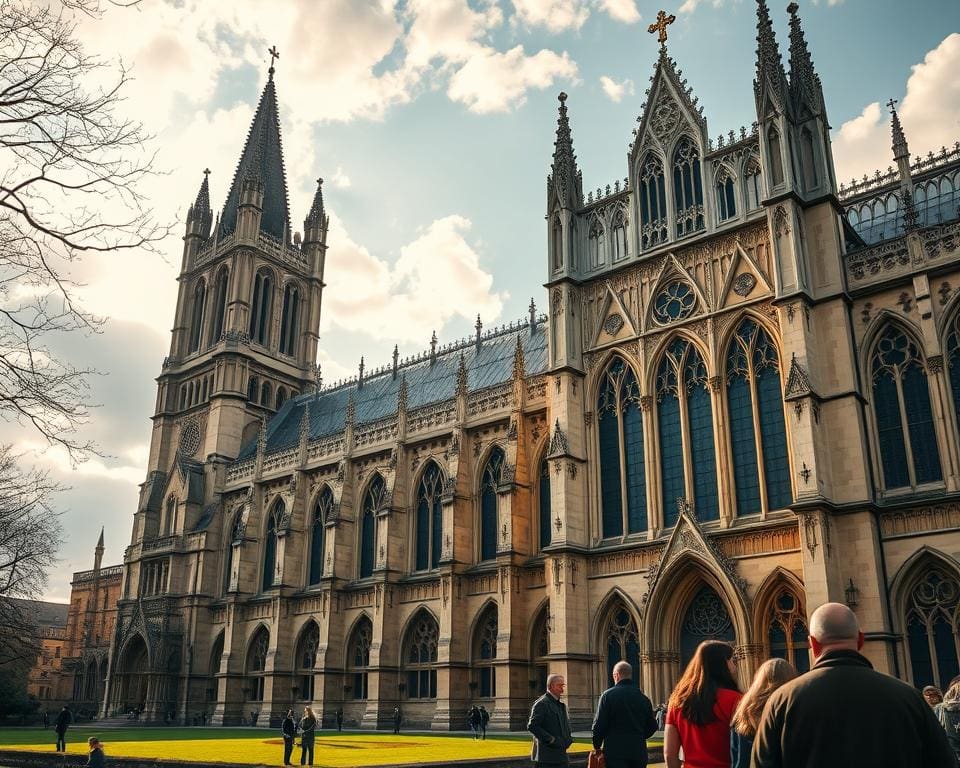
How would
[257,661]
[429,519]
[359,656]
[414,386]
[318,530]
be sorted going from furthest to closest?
1. [414,386]
2. [257,661]
3. [318,530]
4. [359,656]
5. [429,519]

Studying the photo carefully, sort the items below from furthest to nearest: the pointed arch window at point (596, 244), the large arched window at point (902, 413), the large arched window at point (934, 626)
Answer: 1. the pointed arch window at point (596, 244)
2. the large arched window at point (902, 413)
3. the large arched window at point (934, 626)

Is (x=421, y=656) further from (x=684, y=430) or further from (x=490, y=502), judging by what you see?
(x=684, y=430)

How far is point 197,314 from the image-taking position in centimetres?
6209

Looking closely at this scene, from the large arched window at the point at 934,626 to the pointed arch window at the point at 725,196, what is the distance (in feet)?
44.7

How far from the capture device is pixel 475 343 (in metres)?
49.3

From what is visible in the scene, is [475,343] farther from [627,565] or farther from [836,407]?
[836,407]

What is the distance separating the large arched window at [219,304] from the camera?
59.4 metres

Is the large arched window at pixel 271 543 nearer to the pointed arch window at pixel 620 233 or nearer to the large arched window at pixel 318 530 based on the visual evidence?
the large arched window at pixel 318 530

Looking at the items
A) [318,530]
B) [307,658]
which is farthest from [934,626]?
[318,530]

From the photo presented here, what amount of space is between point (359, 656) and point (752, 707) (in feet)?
128

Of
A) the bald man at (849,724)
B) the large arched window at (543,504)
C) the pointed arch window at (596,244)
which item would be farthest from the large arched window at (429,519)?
the bald man at (849,724)

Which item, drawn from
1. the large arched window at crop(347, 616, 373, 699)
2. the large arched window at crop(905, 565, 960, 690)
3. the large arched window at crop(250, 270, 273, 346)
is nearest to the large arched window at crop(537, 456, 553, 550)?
the large arched window at crop(347, 616, 373, 699)

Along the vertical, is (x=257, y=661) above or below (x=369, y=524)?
below

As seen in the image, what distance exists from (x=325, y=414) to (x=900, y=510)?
37308 millimetres
